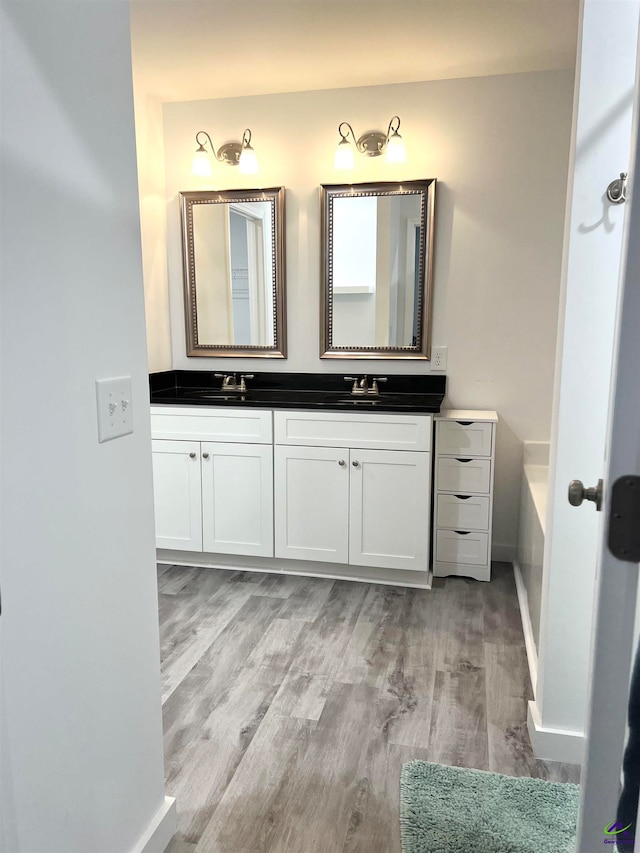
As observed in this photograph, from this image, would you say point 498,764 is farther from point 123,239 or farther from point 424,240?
point 424,240

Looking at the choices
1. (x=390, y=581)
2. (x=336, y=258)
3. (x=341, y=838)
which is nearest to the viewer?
(x=341, y=838)

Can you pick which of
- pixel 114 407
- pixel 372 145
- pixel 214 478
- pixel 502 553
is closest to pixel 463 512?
pixel 502 553

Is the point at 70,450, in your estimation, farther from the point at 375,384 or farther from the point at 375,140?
the point at 375,140

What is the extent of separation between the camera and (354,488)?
3.05 metres

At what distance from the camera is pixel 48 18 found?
101cm

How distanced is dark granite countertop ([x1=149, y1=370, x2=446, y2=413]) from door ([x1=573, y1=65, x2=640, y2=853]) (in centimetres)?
215

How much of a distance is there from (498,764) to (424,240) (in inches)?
94.6

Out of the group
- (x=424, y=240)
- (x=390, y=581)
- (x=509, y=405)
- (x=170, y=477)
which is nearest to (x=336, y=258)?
(x=424, y=240)

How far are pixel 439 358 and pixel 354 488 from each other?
863 mm

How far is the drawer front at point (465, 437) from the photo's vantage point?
3.03m

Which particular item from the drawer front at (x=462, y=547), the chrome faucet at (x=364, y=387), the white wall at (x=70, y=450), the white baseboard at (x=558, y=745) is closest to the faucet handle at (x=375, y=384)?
the chrome faucet at (x=364, y=387)

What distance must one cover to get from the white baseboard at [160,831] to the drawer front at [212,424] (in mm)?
1772

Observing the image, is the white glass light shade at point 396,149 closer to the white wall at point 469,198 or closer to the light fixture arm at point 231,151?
the white wall at point 469,198

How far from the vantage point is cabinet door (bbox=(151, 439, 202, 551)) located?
3.22 m
